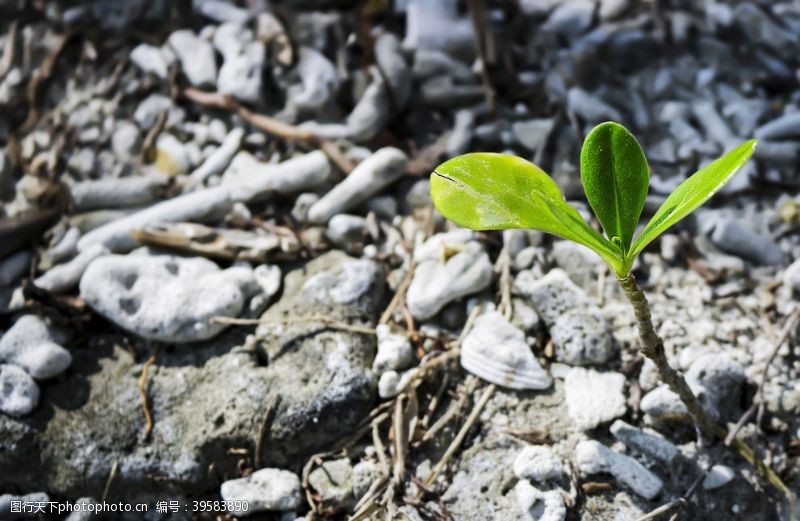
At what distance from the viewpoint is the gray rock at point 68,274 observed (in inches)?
50.6

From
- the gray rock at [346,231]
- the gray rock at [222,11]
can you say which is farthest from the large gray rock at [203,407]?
the gray rock at [222,11]

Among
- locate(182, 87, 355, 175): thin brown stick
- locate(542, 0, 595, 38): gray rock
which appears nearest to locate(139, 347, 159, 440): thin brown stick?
locate(182, 87, 355, 175): thin brown stick

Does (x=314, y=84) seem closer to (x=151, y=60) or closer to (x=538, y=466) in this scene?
(x=151, y=60)

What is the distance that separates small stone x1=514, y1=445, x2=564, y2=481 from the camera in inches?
40.9

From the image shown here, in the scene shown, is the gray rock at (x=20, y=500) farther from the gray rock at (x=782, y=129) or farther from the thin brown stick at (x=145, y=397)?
the gray rock at (x=782, y=129)

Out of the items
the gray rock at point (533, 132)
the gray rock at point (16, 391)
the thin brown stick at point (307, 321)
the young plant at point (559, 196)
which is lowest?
the gray rock at point (16, 391)

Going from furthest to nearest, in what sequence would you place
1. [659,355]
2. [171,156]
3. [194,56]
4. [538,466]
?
1. [194,56]
2. [171,156]
3. [538,466]
4. [659,355]

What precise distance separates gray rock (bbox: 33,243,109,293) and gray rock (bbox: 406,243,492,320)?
540 millimetres

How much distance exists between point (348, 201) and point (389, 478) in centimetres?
49

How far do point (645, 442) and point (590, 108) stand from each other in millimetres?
675

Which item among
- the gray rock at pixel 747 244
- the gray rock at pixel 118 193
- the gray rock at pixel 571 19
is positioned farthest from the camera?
the gray rock at pixel 571 19

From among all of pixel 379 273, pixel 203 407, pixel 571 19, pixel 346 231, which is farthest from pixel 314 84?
pixel 203 407

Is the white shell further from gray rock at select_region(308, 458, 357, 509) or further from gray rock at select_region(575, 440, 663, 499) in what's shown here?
gray rock at select_region(308, 458, 357, 509)

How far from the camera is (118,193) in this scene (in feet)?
4.63
